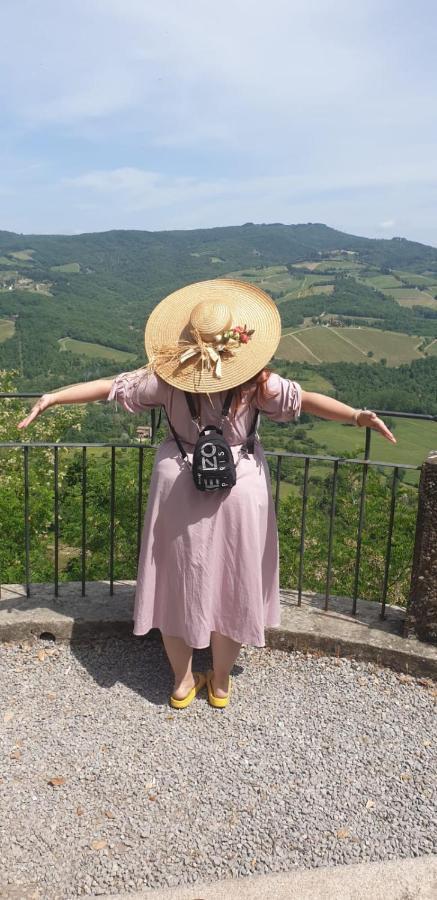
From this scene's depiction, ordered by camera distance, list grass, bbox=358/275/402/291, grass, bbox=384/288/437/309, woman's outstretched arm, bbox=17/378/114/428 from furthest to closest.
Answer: grass, bbox=358/275/402/291
grass, bbox=384/288/437/309
woman's outstretched arm, bbox=17/378/114/428

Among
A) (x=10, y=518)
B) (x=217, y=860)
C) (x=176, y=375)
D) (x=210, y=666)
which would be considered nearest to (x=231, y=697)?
(x=210, y=666)

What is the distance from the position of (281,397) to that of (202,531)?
67cm

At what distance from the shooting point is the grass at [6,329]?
97.3 metres

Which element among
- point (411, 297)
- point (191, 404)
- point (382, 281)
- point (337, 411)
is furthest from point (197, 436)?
point (382, 281)

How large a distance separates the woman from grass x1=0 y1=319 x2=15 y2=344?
96921 millimetres

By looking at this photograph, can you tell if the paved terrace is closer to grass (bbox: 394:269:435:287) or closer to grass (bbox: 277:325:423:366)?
grass (bbox: 277:325:423:366)

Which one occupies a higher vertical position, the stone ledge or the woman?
the woman

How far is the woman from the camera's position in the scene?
273cm

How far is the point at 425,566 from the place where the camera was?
3.41 meters

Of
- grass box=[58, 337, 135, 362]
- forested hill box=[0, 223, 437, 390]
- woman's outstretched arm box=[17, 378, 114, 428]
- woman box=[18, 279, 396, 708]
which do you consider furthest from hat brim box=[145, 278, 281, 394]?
grass box=[58, 337, 135, 362]

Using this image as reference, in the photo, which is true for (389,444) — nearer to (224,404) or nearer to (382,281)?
(224,404)

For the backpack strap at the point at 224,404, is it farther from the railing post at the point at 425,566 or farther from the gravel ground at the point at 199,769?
the gravel ground at the point at 199,769

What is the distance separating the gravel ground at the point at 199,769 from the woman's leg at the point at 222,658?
0.37ft

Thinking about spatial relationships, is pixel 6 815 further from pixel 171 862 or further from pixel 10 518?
pixel 10 518
